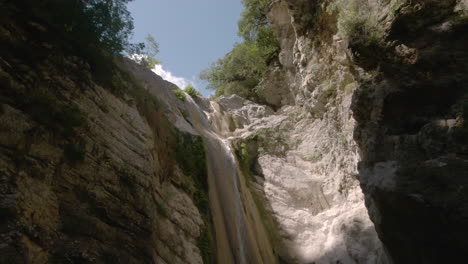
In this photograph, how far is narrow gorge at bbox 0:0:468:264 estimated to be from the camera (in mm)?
5074

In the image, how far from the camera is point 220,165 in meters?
12.0

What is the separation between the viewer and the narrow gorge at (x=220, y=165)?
5074 mm

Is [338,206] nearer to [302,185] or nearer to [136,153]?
[302,185]

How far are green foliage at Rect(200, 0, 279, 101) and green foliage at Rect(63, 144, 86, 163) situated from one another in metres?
15.6

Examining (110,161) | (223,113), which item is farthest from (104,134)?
(223,113)

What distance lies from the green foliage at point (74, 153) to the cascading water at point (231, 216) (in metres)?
4.72

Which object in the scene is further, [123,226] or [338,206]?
[338,206]

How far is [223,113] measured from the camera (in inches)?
723

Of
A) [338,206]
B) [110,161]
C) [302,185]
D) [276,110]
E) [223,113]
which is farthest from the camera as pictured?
[276,110]

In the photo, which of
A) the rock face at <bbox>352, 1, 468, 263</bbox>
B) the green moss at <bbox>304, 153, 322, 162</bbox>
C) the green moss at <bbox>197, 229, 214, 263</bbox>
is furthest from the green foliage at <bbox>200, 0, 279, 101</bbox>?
the green moss at <bbox>197, 229, 214, 263</bbox>

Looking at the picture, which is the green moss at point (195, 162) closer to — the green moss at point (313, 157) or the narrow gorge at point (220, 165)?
the narrow gorge at point (220, 165)

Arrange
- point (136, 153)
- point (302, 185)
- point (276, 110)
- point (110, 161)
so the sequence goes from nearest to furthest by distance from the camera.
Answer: point (110, 161)
point (136, 153)
point (302, 185)
point (276, 110)

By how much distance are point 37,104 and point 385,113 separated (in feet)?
23.5

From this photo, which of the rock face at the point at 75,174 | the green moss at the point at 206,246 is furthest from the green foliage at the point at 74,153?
the green moss at the point at 206,246
